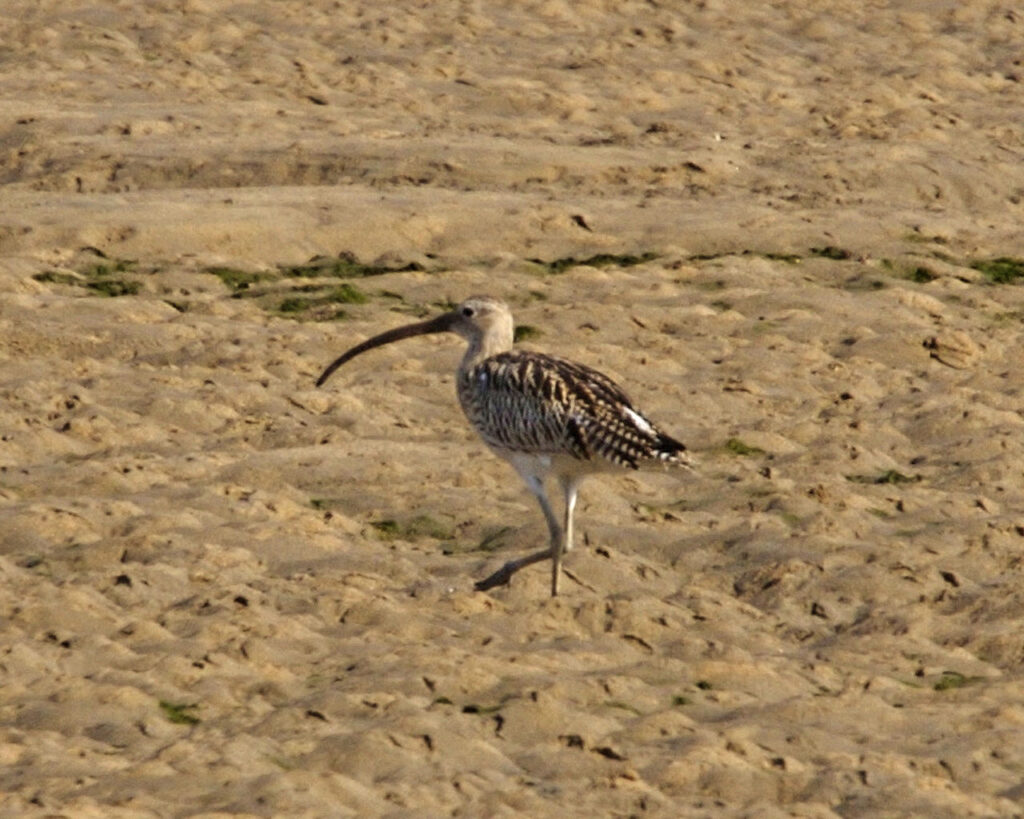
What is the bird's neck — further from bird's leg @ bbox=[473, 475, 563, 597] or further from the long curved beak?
bird's leg @ bbox=[473, 475, 563, 597]

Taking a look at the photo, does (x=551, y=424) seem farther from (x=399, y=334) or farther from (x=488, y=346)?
(x=399, y=334)

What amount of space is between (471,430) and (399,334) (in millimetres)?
637

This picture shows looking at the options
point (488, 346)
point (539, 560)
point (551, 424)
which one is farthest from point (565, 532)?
point (488, 346)

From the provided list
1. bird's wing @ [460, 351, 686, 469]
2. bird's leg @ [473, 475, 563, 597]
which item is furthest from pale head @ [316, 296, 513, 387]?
bird's leg @ [473, 475, 563, 597]

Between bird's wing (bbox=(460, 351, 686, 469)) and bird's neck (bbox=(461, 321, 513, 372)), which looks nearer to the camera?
bird's wing (bbox=(460, 351, 686, 469))

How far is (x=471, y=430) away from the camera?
1089 cm

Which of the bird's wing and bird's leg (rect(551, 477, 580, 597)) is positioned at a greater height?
the bird's wing

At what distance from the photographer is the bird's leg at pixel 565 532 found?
352 inches

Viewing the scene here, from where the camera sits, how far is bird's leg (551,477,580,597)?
8.93 metres

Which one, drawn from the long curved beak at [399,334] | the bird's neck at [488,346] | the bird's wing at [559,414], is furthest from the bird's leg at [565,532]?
the long curved beak at [399,334]

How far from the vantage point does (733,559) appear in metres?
9.41

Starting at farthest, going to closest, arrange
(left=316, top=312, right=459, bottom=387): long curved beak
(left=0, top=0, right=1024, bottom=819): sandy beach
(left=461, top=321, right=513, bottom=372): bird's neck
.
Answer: (left=316, top=312, right=459, bottom=387): long curved beak
(left=461, top=321, right=513, bottom=372): bird's neck
(left=0, top=0, right=1024, bottom=819): sandy beach

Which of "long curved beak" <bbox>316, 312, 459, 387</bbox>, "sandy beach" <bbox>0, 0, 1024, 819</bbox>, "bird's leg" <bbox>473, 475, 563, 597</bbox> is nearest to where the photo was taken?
"sandy beach" <bbox>0, 0, 1024, 819</bbox>

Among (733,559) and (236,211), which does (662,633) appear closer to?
(733,559)
